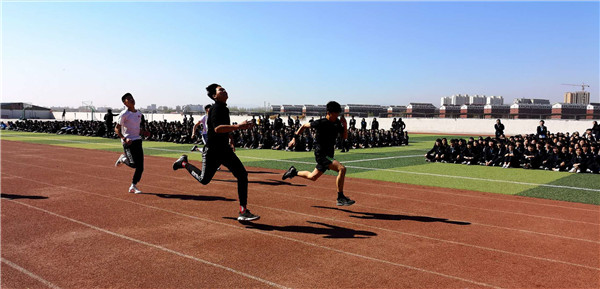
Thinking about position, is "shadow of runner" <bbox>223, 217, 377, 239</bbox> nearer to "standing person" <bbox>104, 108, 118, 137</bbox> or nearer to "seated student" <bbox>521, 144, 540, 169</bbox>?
"seated student" <bbox>521, 144, 540, 169</bbox>

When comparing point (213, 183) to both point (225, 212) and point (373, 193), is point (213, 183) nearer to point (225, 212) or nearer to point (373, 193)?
point (225, 212)

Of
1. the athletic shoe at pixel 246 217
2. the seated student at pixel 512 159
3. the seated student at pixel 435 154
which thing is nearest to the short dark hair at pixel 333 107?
the athletic shoe at pixel 246 217

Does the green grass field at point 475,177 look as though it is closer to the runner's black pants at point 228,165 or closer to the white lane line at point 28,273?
the runner's black pants at point 228,165

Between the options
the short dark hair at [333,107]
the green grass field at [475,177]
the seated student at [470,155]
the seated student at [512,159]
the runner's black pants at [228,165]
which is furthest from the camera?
the seated student at [470,155]

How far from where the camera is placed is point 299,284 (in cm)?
409

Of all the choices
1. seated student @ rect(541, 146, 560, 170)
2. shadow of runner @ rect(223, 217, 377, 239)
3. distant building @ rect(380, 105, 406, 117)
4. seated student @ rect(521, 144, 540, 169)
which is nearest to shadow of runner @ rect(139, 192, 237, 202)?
shadow of runner @ rect(223, 217, 377, 239)

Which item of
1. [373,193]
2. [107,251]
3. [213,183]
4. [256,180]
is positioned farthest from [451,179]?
[107,251]

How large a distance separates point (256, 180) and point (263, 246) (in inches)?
224

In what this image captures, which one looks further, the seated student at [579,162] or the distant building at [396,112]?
the distant building at [396,112]

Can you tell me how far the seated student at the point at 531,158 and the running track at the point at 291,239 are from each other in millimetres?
6691

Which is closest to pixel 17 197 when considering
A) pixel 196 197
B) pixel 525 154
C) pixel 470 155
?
pixel 196 197

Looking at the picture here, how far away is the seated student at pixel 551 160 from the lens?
14297 millimetres

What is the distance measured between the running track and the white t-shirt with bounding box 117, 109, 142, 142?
1.26m

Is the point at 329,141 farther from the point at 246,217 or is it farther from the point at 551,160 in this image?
the point at 551,160
